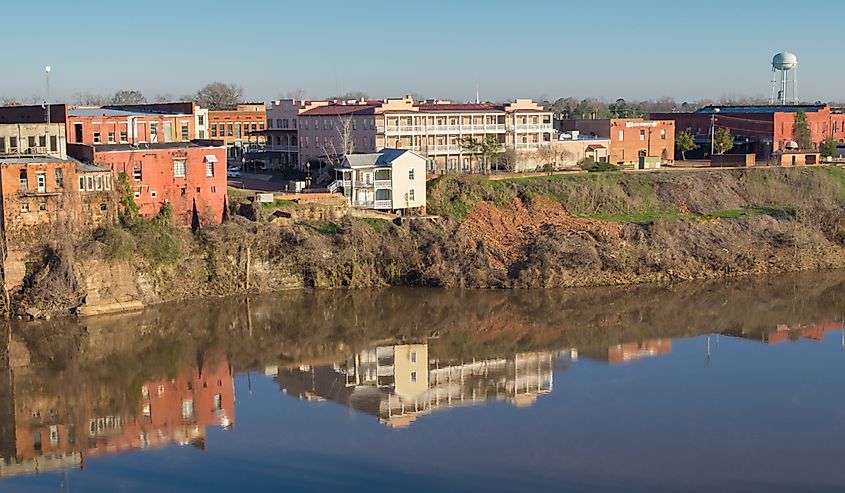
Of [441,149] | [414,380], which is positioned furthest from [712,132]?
[414,380]

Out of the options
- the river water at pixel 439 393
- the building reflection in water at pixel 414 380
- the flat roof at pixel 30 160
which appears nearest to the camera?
the river water at pixel 439 393

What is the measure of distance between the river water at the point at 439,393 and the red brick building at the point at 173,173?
171 inches

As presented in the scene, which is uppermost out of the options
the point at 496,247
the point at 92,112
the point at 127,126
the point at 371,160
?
the point at 92,112

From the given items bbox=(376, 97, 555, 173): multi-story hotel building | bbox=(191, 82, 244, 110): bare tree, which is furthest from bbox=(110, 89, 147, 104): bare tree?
bbox=(376, 97, 555, 173): multi-story hotel building

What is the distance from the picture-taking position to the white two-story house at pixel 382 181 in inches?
1716

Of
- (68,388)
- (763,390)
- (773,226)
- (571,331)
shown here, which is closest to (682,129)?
(773,226)

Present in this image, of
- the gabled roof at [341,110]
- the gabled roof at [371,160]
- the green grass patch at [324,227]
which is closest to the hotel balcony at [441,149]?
the gabled roof at [341,110]

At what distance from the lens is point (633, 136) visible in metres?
59.7

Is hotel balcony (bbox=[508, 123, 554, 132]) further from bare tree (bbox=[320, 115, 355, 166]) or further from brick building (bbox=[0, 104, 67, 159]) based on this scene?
brick building (bbox=[0, 104, 67, 159])

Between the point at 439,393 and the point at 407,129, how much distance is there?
24678 mm

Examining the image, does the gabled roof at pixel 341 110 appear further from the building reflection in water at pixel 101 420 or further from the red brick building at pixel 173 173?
the building reflection in water at pixel 101 420

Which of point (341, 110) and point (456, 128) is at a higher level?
point (341, 110)

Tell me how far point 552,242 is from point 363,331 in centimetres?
1012

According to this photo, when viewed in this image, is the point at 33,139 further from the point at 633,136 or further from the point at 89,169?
the point at 633,136
